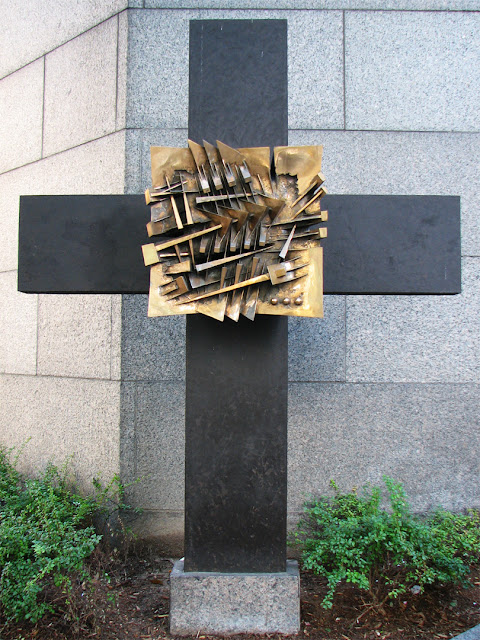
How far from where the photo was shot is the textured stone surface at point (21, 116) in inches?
198

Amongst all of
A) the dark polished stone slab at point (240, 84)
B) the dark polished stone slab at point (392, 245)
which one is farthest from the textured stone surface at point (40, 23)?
the dark polished stone slab at point (392, 245)

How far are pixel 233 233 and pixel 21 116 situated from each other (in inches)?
146

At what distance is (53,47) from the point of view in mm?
4945

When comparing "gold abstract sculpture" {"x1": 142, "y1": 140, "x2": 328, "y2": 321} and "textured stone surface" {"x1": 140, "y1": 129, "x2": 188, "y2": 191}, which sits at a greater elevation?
"textured stone surface" {"x1": 140, "y1": 129, "x2": 188, "y2": 191}

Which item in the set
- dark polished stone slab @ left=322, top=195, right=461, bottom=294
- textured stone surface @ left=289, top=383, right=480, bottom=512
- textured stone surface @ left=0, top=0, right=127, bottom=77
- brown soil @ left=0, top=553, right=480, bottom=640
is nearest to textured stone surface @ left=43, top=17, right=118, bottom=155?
textured stone surface @ left=0, top=0, right=127, bottom=77

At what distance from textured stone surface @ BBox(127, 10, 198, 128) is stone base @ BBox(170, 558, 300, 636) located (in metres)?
3.48

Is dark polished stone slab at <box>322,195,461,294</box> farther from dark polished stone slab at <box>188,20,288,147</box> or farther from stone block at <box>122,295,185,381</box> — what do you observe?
stone block at <box>122,295,185,381</box>

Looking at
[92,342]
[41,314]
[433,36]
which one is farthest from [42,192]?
[433,36]

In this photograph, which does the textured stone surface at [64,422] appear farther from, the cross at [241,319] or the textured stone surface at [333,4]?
the textured stone surface at [333,4]

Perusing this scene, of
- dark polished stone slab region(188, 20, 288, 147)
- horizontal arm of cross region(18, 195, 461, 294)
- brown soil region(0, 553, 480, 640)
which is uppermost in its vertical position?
dark polished stone slab region(188, 20, 288, 147)

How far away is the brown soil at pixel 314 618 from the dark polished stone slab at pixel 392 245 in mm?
1869

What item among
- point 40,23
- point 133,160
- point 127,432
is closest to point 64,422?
point 127,432

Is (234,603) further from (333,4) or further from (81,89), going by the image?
(333,4)

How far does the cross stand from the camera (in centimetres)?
275
